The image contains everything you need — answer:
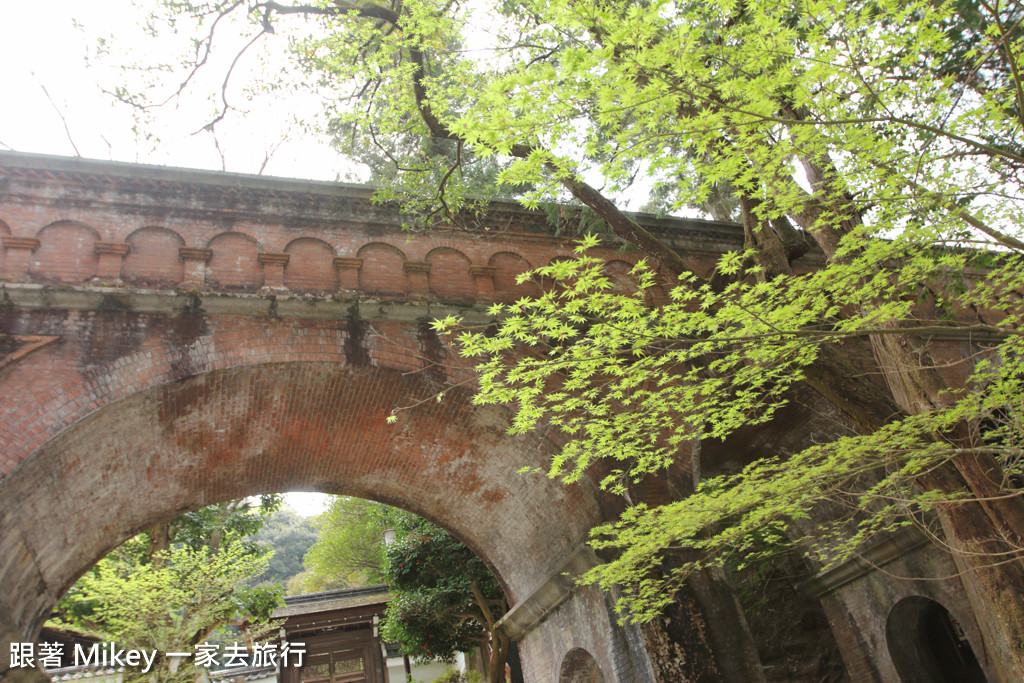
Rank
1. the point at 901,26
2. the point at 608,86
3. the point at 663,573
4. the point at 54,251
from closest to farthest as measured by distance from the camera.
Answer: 1. the point at 608,86
2. the point at 901,26
3. the point at 54,251
4. the point at 663,573

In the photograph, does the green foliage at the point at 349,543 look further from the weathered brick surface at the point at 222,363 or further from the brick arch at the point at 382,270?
the brick arch at the point at 382,270

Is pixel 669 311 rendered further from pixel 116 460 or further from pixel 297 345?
pixel 116 460

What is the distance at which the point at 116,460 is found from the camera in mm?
6086

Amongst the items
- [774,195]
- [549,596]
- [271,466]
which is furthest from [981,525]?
[271,466]

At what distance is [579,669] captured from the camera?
7.57 metres

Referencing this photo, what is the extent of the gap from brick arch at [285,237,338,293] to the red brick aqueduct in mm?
21

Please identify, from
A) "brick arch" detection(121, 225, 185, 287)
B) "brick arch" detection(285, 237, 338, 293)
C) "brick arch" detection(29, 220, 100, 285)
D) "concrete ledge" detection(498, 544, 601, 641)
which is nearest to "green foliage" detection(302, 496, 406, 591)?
"concrete ledge" detection(498, 544, 601, 641)

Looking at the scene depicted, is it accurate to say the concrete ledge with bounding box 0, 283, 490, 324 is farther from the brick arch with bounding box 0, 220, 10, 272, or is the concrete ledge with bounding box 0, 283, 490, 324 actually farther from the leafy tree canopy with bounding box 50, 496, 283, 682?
the leafy tree canopy with bounding box 50, 496, 283, 682

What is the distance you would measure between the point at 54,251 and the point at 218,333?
61.8 inches

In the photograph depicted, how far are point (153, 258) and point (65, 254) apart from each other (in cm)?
68

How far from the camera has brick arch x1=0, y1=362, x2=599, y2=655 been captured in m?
5.70

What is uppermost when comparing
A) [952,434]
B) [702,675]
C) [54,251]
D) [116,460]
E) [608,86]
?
[54,251]

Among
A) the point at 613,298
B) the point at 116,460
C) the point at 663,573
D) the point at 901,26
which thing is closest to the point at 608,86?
the point at 613,298

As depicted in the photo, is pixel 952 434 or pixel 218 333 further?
pixel 218 333
